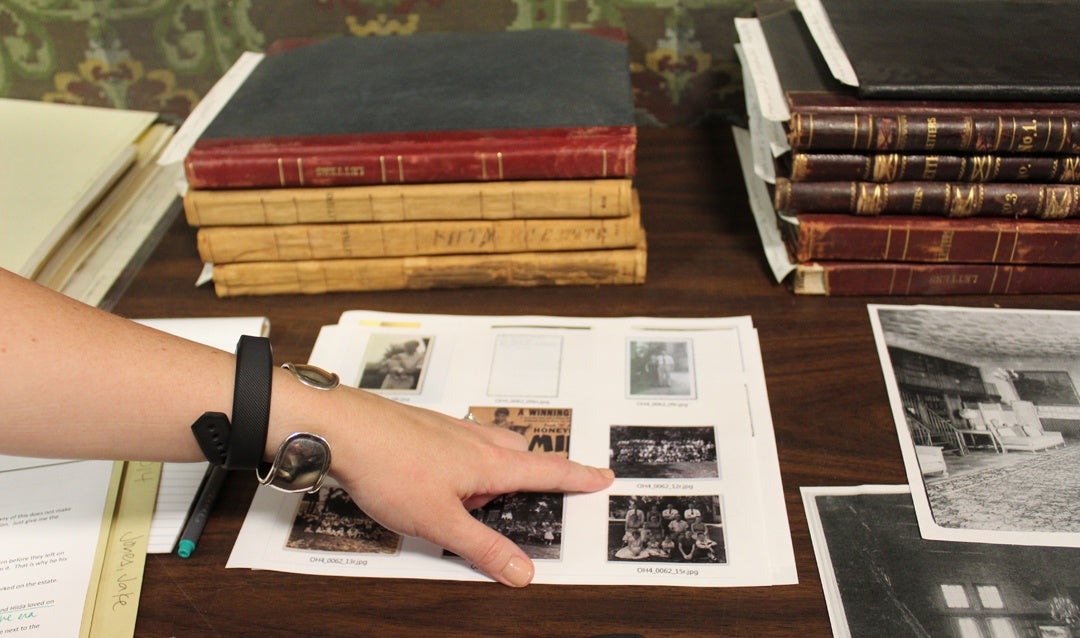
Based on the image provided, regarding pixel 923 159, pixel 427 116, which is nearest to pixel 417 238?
pixel 427 116

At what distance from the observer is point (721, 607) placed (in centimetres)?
67

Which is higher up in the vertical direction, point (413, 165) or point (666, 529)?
point (413, 165)

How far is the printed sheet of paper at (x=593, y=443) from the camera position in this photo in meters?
0.71

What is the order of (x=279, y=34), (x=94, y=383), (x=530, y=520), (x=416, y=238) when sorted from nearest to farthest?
(x=94, y=383), (x=530, y=520), (x=416, y=238), (x=279, y=34)

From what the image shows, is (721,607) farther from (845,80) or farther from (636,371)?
(845,80)

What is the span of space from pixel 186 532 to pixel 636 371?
41 centimetres

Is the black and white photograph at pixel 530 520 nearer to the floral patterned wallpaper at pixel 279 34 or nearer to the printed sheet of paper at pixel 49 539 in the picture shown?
the printed sheet of paper at pixel 49 539

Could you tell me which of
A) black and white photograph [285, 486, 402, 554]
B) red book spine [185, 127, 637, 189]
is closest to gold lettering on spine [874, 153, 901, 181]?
red book spine [185, 127, 637, 189]

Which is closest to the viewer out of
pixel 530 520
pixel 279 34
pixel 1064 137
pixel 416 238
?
pixel 530 520

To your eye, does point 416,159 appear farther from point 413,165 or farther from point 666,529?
point 666,529

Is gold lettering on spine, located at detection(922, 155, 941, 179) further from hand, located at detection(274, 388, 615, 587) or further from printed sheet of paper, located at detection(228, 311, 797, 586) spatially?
hand, located at detection(274, 388, 615, 587)

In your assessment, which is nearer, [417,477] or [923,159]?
[417,477]

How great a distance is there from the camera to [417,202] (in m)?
0.95

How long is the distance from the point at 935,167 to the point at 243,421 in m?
0.67
